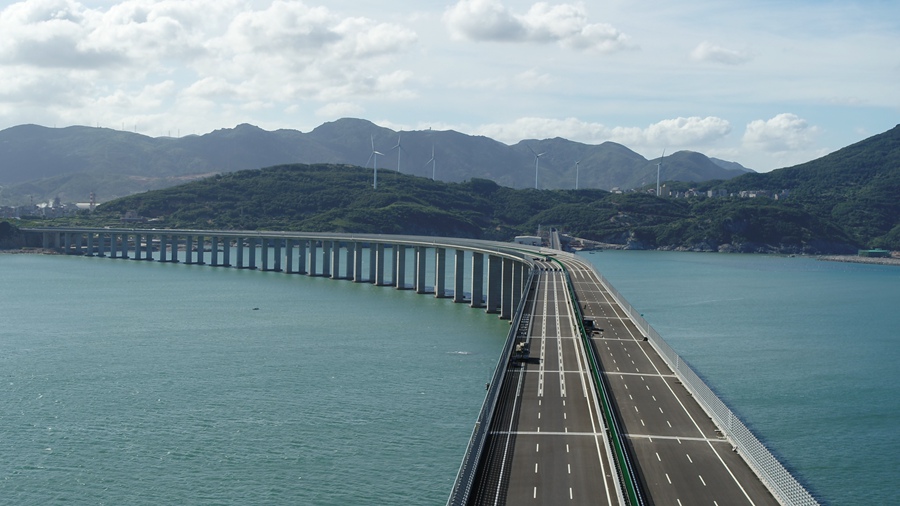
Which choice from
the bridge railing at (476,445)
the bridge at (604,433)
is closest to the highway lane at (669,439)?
the bridge at (604,433)

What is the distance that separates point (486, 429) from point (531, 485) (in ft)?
16.1

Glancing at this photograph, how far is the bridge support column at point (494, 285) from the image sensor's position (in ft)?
351

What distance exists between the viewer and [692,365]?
7006cm

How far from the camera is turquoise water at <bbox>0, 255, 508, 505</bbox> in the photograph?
39.5 m

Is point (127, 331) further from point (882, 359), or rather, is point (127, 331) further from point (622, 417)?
point (882, 359)

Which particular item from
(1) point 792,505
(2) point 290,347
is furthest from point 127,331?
(1) point 792,505

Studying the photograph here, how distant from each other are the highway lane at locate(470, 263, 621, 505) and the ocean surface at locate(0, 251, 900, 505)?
12.4 ft

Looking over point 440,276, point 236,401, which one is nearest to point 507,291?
point 440,276

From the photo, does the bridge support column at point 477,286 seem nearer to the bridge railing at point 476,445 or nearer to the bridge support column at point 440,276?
the bridge support column at point 440,276

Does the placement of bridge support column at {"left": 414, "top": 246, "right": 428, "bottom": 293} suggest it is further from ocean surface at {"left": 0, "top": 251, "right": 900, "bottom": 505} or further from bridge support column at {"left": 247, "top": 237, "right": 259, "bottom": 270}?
bridge support column at {"left": 247, "top": 237, "right": 259, "bottom": 270}

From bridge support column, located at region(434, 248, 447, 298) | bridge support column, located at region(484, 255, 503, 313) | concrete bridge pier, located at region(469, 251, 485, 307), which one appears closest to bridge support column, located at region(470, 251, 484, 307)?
concrete bridge pier, located at region(469, 251, 485, 307)

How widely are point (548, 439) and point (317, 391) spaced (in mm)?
23543

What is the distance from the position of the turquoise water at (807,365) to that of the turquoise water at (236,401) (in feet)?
57.2

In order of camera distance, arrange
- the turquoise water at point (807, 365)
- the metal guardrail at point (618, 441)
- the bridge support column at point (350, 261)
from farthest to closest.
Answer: the bridge support column at point (350, 261) < the turquoise water at point (807, 365) < the metal guardrail at point (618, 441)
